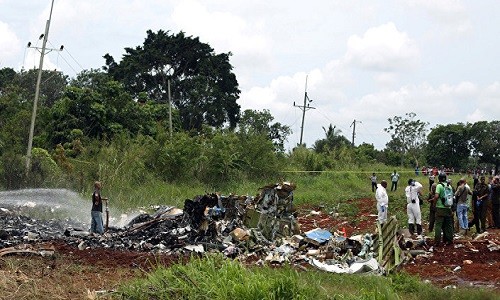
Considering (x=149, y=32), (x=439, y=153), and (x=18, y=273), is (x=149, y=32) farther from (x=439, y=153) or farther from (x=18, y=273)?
(x=18, y=273)

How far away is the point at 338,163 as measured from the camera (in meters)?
47.3

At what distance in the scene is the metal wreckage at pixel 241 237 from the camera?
13148 mm

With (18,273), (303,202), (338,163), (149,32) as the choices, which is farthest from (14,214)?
(149,32)

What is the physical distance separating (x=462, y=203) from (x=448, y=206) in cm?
263

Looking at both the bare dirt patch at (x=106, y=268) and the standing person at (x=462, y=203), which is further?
the standing person at (x=462, y=203)

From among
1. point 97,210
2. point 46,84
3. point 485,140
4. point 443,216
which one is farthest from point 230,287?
point 485,140

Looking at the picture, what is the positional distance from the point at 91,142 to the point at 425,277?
2439 cm

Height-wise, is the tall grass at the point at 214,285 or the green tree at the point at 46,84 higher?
the green tree at the point at 46,84

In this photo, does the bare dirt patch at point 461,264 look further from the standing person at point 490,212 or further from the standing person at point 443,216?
the standing person at point 490,212

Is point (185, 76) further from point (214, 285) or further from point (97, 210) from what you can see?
point (214, 285)

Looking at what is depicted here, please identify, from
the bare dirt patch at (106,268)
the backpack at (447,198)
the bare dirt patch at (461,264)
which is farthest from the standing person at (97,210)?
the backpack at (447,198)

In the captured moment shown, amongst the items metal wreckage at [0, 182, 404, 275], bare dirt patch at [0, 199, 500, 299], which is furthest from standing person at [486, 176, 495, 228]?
metal wreckage at [0, 182, 404, 275]

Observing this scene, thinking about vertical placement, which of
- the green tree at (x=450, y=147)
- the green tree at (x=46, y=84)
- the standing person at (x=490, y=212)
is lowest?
the standing person at (x=490, y=212)

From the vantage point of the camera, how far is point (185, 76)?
51750 mm
